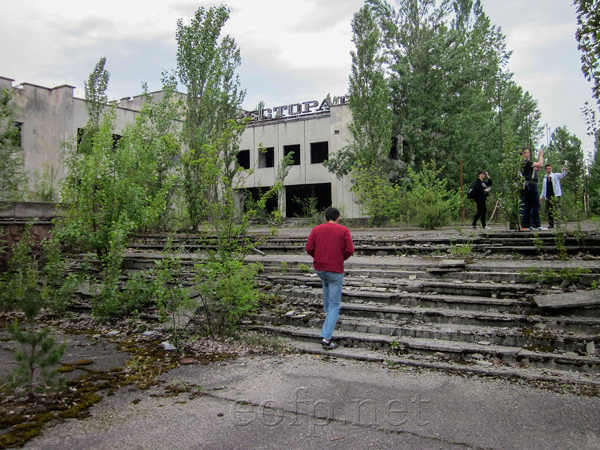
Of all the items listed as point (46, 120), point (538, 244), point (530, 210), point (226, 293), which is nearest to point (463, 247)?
point (538, 244)

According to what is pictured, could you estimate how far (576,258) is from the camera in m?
8.59

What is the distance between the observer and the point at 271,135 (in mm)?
31094

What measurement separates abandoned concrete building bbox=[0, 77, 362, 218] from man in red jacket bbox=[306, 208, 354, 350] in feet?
62.1

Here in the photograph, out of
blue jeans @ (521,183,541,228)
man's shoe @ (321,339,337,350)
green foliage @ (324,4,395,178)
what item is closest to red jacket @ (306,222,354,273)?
man's shoe @ (321,339,337,350)

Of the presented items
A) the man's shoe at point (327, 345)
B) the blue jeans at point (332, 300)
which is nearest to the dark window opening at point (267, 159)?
the blue jeans at point (332, 300)

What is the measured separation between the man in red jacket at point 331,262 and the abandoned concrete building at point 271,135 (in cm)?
1894

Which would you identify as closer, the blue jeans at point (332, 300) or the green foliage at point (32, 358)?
the green foliage at point (32, 358)

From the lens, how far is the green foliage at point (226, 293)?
6.51 metres

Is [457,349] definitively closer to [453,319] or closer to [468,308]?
[453,319]

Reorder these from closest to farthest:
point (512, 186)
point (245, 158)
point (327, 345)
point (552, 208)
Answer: point (327, 345) < point (552, 208) < point (512, 186) < point (245, 158)

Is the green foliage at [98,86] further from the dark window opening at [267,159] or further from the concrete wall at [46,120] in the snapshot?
the dark window opening at [267,159]

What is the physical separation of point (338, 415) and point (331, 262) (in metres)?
Result: 2.57

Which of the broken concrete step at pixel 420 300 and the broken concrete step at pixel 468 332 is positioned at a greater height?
the broken concrete step at pixel 420 300

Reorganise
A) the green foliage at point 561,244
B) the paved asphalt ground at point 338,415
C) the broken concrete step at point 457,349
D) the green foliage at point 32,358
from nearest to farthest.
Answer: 1. the paved asphalt ground at point 338,415
2. the green foliage at point 32,358
3. the broken concrete step at point 457,349
4. the green foliage at point 561,244
